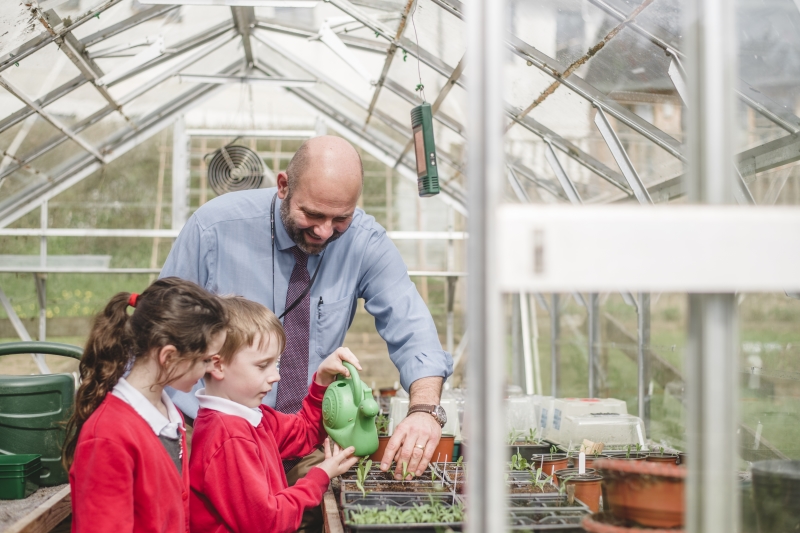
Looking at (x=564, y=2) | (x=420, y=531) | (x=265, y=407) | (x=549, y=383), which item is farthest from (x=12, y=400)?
(x=549, y=383)

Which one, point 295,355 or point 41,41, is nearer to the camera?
point 295,355

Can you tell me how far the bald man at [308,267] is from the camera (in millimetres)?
2221

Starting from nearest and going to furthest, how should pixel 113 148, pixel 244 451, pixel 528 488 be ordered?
pixel 244 451, pixel 528 488, pixel 113 148

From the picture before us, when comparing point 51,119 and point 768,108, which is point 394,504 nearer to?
point 768,108

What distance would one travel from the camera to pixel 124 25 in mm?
4203

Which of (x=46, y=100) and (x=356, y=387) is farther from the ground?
(x=46, y=100)

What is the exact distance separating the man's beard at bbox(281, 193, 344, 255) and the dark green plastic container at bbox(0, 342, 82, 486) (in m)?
0.75

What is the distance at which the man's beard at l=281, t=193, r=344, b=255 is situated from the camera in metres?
2.29

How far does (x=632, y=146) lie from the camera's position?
11.2 ft

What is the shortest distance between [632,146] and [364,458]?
2057 mm

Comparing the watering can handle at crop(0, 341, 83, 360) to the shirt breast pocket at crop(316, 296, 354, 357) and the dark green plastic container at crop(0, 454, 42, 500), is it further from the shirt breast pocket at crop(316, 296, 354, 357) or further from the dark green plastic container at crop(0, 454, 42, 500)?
the shirt breast pocket at crop(316, 296, 354, 357)

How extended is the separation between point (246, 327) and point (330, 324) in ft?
1.78

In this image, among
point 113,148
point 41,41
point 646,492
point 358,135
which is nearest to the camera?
point 646,492

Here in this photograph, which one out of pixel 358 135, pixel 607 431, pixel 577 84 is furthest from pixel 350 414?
pixel 358 135
